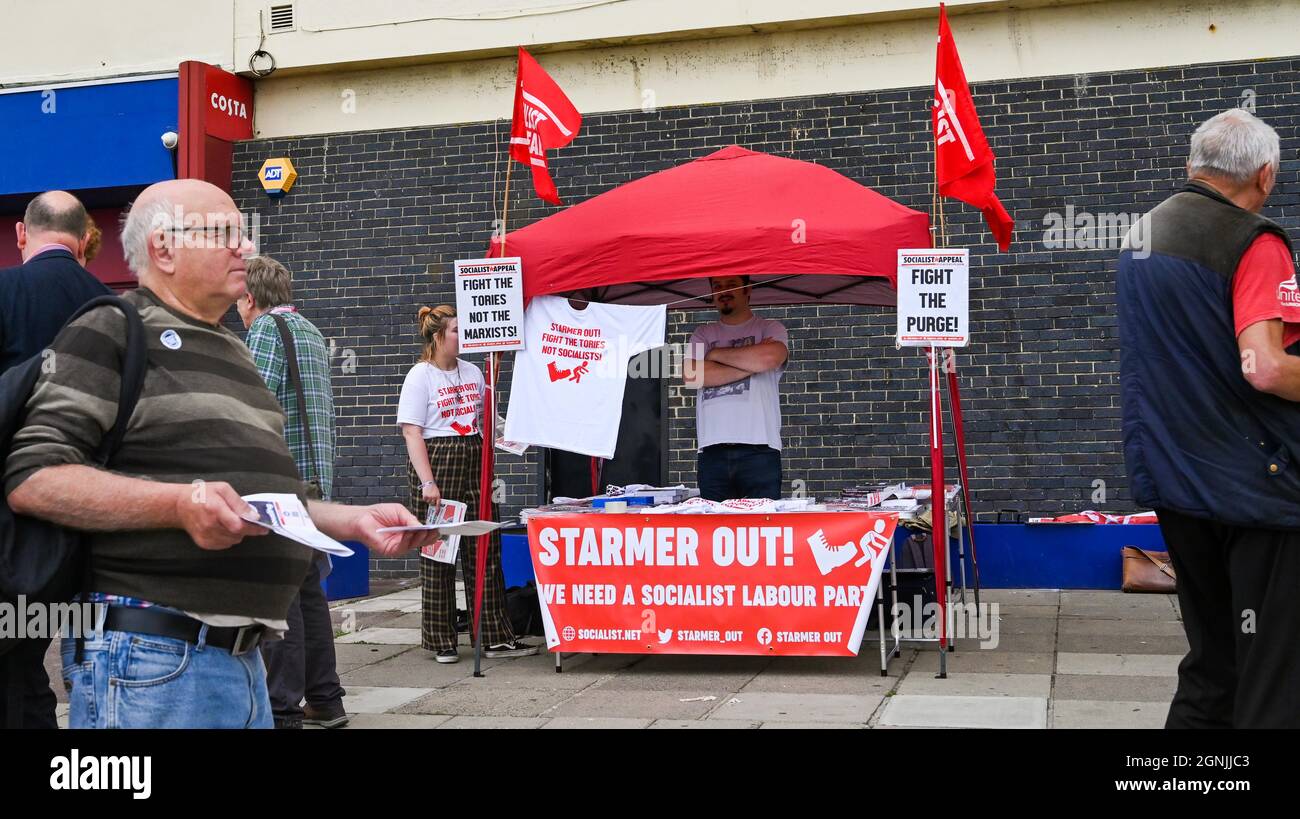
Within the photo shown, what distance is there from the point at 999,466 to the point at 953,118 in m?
4.51

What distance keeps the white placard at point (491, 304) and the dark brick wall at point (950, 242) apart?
13.4ft

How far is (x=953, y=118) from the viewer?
696 centimetres

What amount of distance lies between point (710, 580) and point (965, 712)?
1.61 meters

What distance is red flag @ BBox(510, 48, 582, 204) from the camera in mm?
7641

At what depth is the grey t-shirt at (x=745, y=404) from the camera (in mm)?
7520

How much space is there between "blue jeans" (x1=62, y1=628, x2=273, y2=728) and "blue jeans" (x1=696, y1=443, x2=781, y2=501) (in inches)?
200

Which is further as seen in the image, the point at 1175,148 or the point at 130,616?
the point at 1175,148

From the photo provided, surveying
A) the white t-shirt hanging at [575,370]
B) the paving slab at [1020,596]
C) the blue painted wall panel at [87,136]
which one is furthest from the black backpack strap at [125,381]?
the blue painted wall panel at [87,136]

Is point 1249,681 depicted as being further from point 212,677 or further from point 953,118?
point 953,118

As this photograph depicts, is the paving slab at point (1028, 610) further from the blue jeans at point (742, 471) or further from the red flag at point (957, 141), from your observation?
the red flag at point (957, 141)

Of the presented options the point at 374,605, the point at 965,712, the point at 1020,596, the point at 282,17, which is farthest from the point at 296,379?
the point at 282,17

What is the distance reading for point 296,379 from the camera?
19.0ft

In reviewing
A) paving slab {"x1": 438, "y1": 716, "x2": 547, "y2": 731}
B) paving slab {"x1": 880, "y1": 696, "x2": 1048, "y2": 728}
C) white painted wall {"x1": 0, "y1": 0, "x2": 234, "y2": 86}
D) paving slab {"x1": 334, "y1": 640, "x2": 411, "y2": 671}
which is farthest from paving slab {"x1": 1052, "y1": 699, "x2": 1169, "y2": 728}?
white painted wall {"x1": 0, "y1": 0, "x2": 234, "y2": 86}
